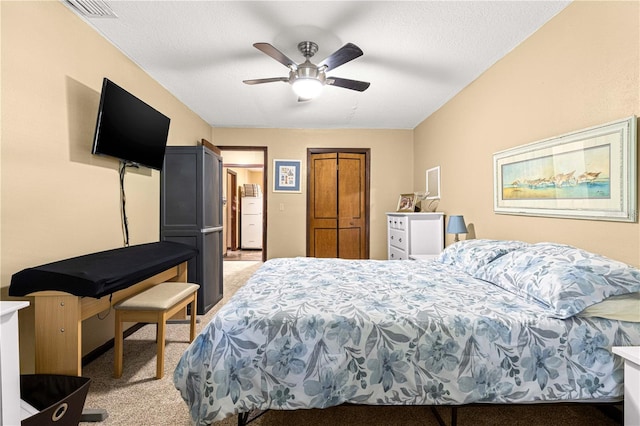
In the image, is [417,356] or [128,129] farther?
[128,129]

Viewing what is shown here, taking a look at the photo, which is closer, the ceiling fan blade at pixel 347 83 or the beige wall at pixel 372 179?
the ceiling fan blade at pixel 347 83

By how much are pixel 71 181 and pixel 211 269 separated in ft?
5.63

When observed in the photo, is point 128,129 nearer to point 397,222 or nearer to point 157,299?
point 157,299

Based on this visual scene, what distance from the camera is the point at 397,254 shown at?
4227 mm

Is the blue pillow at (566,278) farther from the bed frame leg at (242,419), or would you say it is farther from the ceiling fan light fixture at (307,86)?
the ceiling fan light fixture at (307,86)

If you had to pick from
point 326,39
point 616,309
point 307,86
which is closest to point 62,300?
point 307,86

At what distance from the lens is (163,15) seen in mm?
2121

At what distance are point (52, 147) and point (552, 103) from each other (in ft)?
11.4

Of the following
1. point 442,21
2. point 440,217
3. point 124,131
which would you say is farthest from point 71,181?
point 440,217

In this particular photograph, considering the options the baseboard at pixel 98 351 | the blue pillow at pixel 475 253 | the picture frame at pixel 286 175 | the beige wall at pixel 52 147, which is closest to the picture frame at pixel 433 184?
the blue pillow at pixel 475 253

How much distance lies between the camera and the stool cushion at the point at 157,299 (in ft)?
6.63

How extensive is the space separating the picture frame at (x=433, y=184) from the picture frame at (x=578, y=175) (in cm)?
150

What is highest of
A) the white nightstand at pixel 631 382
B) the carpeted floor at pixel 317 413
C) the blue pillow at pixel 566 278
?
the blue pillow at pixel 566 278

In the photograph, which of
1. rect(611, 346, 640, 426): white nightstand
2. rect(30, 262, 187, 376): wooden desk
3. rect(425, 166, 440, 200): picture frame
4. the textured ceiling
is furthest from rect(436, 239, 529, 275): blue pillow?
rect(30, 262, 187, 376): wooden desk
